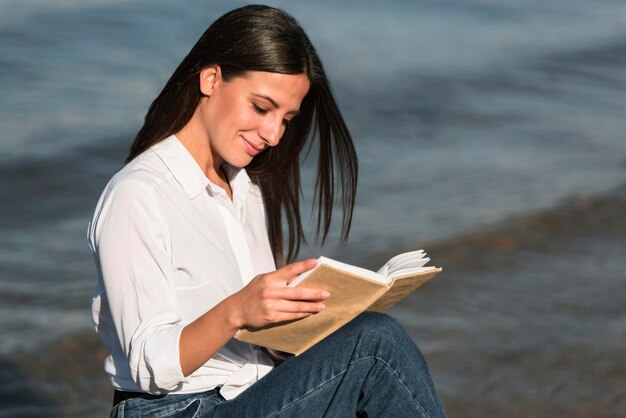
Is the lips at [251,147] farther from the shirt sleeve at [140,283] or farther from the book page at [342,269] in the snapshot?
the book page at [342,269]

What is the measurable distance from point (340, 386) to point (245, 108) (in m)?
0.72

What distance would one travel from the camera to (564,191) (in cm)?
620

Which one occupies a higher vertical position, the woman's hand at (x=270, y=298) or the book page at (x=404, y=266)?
the woman's hand at (x=270, y=298)

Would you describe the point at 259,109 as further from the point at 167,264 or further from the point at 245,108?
the point at 167,264

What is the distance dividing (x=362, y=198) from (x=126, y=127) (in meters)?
1.48

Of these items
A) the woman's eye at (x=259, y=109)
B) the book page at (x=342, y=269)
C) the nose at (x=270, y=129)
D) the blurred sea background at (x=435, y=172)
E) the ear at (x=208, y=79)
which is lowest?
the blurred sea background at (x=435, y=172)

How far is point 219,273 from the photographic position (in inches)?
113

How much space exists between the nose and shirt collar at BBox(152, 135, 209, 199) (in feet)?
0.59

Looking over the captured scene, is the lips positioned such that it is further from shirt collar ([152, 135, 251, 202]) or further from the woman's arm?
the woman's arm

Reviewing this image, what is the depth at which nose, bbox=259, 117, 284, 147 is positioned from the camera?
294 cm

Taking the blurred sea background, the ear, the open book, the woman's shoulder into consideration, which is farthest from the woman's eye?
the blurred sea background

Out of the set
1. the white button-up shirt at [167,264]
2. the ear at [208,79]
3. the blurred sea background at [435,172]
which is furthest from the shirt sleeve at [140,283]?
the blurred sea background at [435,172]

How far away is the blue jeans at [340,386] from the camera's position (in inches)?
106

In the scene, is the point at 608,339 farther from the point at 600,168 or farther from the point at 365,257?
the point at 600,168
